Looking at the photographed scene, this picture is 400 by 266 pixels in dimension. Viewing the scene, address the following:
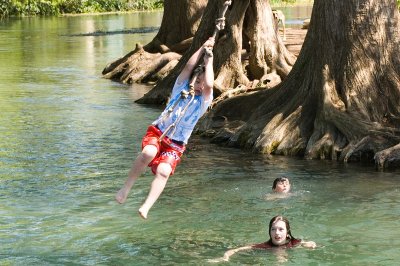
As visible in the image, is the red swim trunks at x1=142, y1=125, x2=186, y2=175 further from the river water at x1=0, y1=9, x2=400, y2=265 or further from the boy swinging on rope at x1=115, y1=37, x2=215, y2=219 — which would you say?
the river water at x1=0, y1=9, x2=400, y2=265

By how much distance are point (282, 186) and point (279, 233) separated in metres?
3.55

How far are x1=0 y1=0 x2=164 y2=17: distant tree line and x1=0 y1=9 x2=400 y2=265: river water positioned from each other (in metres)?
65.0

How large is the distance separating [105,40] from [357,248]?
41.4 metres

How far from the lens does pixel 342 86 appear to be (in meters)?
→ 19.1

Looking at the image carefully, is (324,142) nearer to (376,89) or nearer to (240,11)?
(376,89)

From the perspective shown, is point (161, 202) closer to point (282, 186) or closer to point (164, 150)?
point (282, 186)

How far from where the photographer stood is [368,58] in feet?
62.7

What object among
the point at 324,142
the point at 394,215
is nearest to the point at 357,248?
the point at 394,215

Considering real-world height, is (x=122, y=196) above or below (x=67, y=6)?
above

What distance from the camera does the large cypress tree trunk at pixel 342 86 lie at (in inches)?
733

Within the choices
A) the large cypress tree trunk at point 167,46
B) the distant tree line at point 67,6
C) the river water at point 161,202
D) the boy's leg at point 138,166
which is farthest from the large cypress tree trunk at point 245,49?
the distant tree line at point 67,6

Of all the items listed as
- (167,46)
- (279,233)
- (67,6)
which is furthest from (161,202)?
(67,6)

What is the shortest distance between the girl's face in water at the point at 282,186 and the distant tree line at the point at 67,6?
74111mm

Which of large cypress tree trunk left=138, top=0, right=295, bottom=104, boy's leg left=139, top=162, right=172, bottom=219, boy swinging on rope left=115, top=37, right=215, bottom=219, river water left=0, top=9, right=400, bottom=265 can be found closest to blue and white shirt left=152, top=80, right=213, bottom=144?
boy swinging on rope left=115, top=37, right=215, bottom=219
